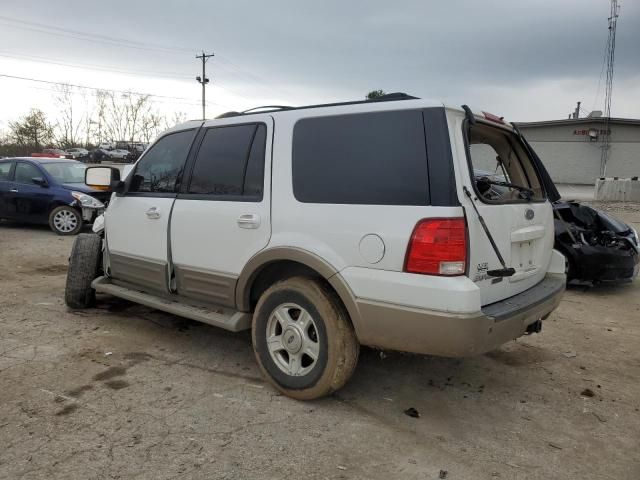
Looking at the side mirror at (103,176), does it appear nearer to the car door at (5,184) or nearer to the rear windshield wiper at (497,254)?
the rear windshield wiper at (497,254)

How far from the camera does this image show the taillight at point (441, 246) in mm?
2764

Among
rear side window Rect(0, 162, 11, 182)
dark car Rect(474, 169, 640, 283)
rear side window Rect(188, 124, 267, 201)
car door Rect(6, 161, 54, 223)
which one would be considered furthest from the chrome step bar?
rear side window Rect(0, 162, 11, 182)

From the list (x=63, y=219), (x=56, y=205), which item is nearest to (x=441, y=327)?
(x=63, y=219)

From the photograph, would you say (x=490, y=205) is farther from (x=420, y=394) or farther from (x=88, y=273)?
(x=88, y=273)

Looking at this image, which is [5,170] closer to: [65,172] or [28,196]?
[28,196]

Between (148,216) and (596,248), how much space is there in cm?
545

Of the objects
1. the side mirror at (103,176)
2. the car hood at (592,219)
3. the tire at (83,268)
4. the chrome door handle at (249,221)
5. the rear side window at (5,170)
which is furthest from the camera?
the rear side window at (5,170)

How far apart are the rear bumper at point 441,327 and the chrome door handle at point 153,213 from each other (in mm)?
2086

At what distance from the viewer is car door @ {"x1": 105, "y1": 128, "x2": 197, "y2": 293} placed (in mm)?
4219

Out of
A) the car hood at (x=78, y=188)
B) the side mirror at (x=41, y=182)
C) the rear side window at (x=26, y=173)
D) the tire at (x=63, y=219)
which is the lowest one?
the tire at (x=63, y=219)

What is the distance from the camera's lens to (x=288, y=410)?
3283 mm

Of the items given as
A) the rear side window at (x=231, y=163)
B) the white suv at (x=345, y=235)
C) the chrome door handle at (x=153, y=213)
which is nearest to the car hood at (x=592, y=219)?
the white suv at (x=345, y=235)

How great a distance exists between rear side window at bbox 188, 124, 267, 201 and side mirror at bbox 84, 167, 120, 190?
3.49 feet

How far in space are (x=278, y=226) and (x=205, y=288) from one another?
2.97 feet
